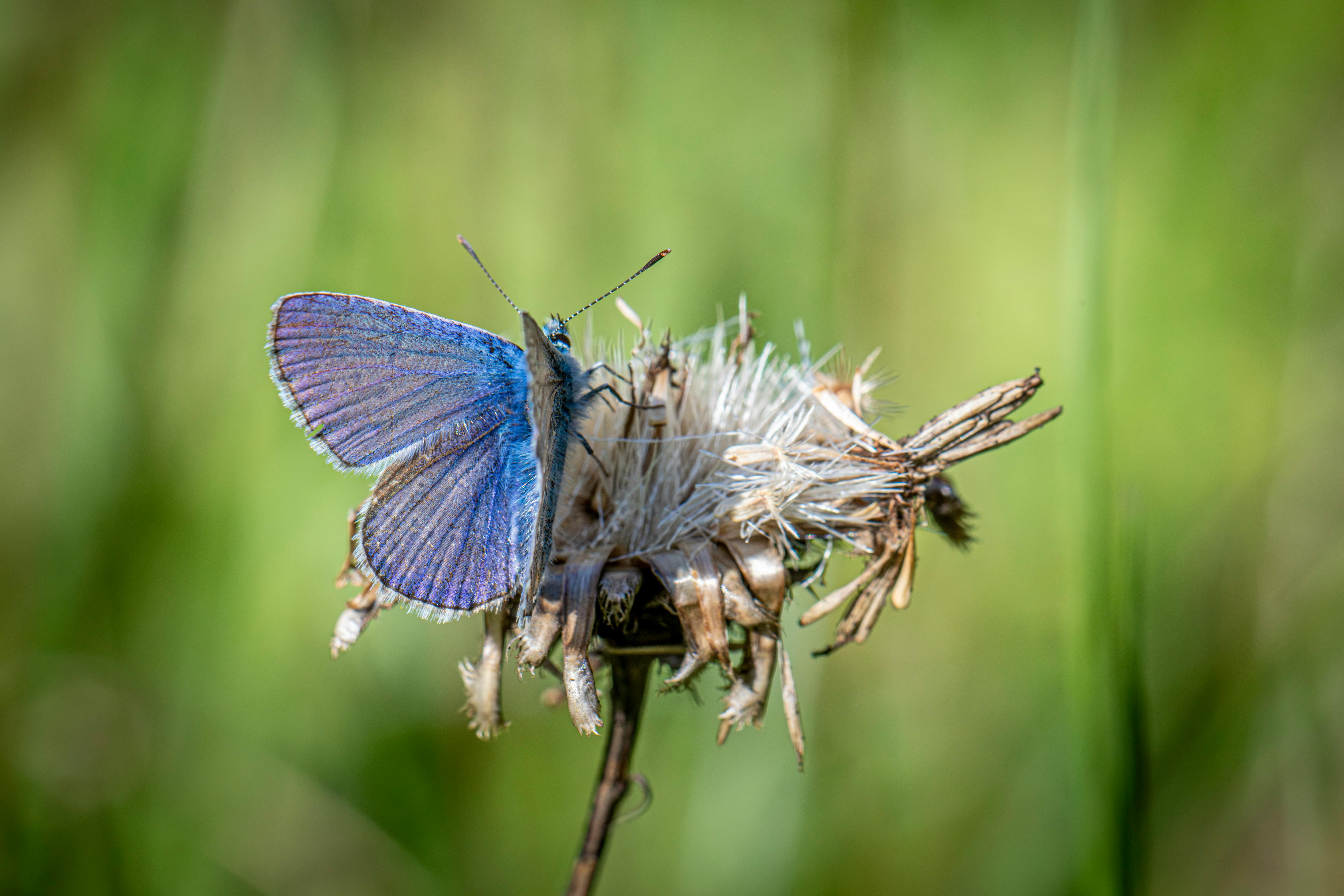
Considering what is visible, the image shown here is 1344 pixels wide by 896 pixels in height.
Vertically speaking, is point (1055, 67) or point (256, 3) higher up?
point (1055, 67)

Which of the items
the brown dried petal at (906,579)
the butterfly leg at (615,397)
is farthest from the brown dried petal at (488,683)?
the brown dried petal at (906,579)

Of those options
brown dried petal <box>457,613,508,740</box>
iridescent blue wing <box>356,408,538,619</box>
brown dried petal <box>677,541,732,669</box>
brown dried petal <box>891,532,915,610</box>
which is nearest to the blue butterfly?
iridescent blue wing <box>356,408,538,619</box>

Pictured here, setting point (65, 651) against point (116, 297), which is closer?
point (65, 651)

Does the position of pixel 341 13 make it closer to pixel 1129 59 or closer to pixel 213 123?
pixel 213 123

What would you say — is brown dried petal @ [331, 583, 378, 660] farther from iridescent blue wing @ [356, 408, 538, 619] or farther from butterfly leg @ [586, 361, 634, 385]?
butterfly leg @ [586, 361, 634, 385]

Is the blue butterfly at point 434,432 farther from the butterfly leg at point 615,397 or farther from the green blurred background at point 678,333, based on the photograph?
the green blurred background at point 678,333

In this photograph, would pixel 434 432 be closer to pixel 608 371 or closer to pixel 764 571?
pixel 608 371

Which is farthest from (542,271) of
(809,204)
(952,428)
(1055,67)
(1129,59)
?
(1129,59)

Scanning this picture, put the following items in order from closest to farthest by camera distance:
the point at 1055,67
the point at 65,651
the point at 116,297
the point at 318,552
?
the point at 65,651 → the point at 116,297 → the point at 318,552 → the point at 1055,67

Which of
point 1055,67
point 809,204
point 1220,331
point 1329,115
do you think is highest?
point 1055,67
